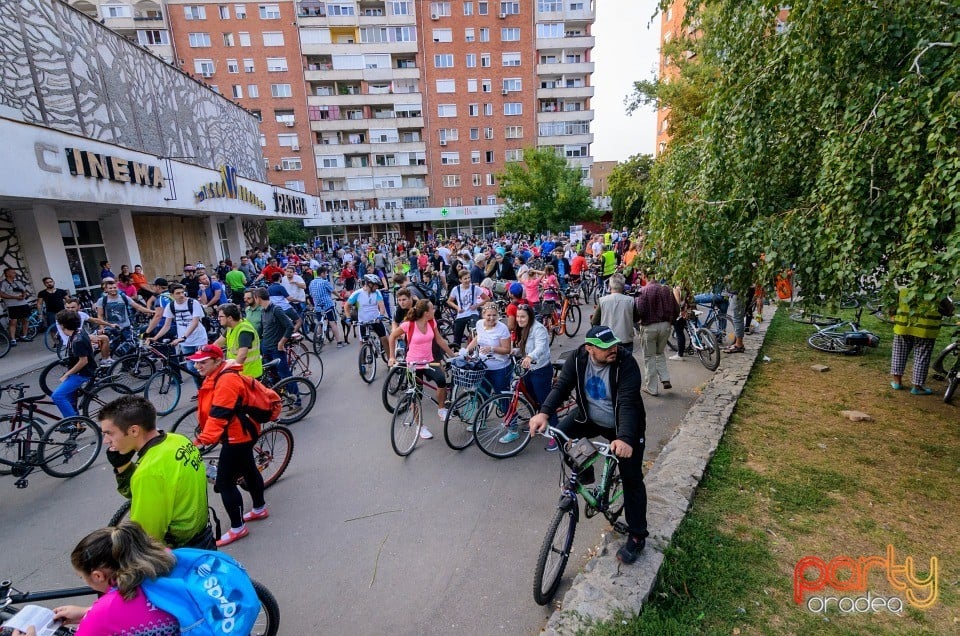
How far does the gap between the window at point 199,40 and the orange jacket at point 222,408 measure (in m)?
53.2

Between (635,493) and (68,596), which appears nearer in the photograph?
(68,596)

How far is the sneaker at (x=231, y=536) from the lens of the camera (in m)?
4.00

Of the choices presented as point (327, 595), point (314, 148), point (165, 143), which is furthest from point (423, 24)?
point (327, 595)

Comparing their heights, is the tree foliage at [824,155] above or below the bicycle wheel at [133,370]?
above

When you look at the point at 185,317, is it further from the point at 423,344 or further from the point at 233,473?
the point at 233,473

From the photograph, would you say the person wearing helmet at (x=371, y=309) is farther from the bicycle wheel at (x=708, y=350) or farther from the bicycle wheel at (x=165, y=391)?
the bicycle wheel at (x=708, y=350)

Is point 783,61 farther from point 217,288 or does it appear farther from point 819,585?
point 217,288

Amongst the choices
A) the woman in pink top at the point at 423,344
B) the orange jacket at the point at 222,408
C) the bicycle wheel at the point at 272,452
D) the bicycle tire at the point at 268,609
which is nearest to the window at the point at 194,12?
the woman in pink top at the point at 423,344

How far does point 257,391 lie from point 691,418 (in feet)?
17.3

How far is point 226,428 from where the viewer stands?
386 cm

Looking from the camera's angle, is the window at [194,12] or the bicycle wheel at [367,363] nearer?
the bicycle wheel at [367,363]

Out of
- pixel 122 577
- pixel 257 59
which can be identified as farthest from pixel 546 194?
pixel 122 577

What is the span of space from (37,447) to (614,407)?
6761mm

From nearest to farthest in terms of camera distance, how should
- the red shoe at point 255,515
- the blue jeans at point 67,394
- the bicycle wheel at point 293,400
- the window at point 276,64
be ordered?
the red shoe at point 255,515, the blue jeans at point 67,394, the bicycle wheel at point 293,400, the window at point 276,64
